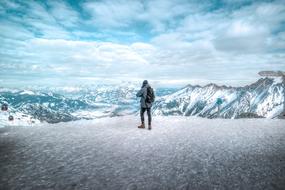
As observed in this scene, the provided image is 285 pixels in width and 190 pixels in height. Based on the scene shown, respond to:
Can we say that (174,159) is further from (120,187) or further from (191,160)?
(120,187)

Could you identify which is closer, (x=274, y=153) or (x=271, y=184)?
(x=271, y=184)

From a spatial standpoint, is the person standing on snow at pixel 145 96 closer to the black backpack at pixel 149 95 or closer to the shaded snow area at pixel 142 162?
the black backpack at pixel 149 95

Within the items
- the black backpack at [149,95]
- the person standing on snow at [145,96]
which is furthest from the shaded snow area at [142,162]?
the black backpack at [149,95]

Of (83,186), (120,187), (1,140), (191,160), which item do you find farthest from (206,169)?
(1,140)

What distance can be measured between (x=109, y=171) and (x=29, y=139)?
26.5 feet

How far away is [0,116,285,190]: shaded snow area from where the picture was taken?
795 centimetres

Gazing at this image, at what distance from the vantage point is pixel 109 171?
9.06m

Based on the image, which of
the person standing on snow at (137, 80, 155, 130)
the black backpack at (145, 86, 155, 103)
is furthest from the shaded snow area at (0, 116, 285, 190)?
the black backpack at (145, 86, 155, 103)

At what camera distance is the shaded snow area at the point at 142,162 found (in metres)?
7.95

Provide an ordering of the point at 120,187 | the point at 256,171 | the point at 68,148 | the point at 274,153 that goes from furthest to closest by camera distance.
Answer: the point at 68,148, the point at 274,153, the point at 256,171, the point at 120,187

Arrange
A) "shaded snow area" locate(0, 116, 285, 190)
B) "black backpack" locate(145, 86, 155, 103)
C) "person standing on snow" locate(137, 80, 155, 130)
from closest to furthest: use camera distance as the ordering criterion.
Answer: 1. "shaded snow area" locate(0, 116, 285, 190)
2. "person standing on snow" locate(137, 80, 155, 130)
3. "black backpack" locate(145, 86, 155, 103)

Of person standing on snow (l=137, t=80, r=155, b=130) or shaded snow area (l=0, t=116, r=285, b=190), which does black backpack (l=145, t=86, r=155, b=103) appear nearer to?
person standing on snow (l=137, t=80, r=155, b=130)

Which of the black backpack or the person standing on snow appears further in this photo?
the black backpack

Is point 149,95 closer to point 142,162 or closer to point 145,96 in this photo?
point 145,96
